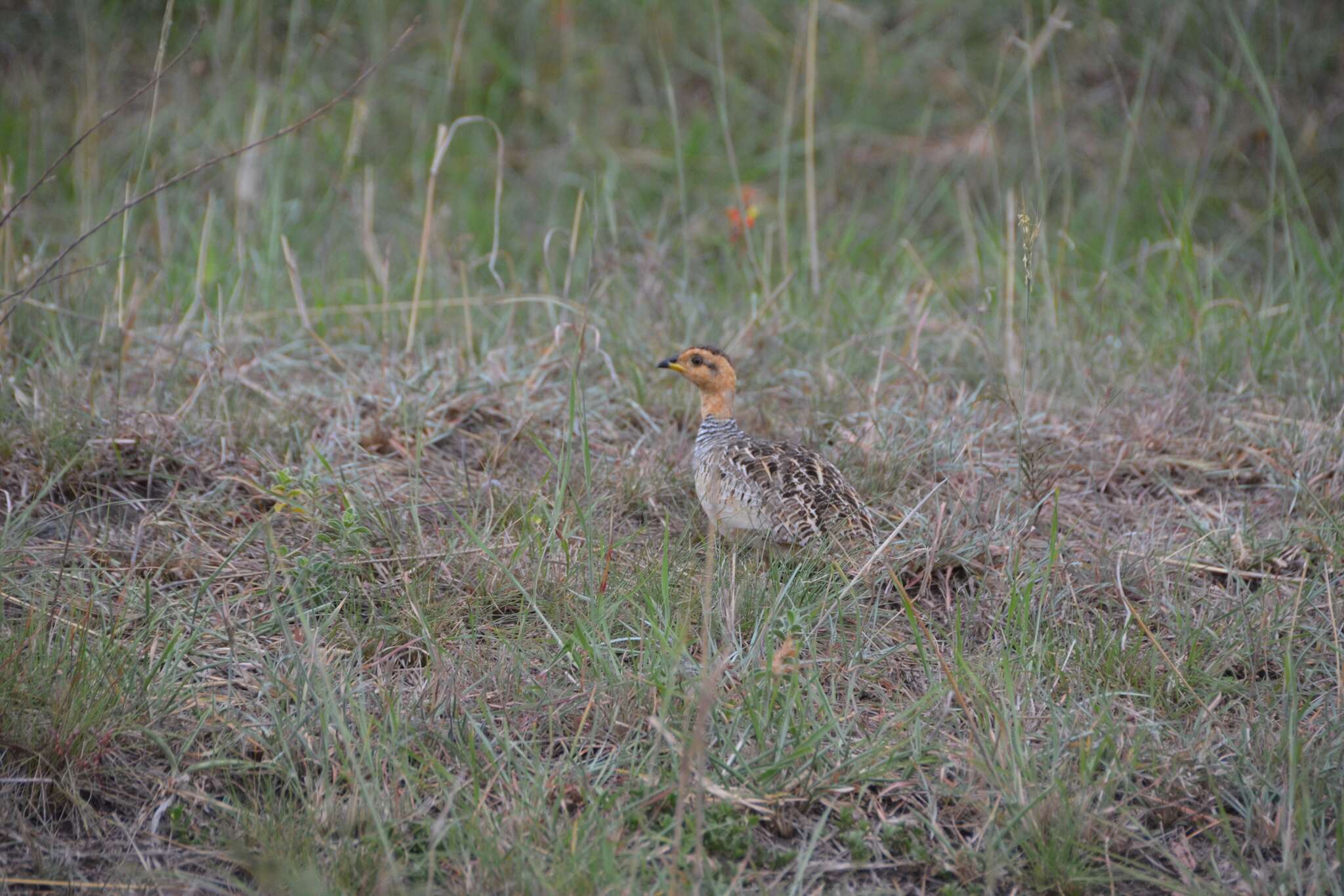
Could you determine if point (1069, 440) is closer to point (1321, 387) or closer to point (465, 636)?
point (1321, 387)

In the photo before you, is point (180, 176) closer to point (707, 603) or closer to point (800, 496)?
point (707, 603)

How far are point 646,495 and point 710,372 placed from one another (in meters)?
0.59

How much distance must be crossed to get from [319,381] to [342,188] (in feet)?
4.16

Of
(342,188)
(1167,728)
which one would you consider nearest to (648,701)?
(1167,728)

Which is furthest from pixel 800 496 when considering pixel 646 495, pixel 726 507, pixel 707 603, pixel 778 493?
pixel 707 603

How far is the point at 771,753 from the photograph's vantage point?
269 centimetres

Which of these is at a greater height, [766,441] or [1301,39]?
[1301,39]

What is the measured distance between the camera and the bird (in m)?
3.56

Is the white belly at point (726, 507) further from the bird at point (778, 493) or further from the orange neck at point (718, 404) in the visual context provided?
the orange neck at point (718, 404)

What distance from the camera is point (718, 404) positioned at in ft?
14.3

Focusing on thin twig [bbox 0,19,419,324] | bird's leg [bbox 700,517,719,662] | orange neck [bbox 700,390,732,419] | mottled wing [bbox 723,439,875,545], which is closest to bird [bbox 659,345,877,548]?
mottled wing [bbox 723,439,875,545]

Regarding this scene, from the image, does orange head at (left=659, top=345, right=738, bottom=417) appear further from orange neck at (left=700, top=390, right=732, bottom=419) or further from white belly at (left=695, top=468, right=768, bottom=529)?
white belly at (left=695, top=468, right=768, bottom=529)

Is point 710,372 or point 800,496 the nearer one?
point 800,496

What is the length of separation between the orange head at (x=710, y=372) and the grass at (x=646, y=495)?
12.0 inches
